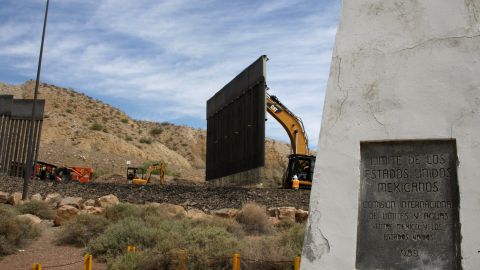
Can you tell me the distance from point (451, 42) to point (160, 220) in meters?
12.2

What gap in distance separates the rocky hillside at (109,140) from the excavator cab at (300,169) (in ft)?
71.6

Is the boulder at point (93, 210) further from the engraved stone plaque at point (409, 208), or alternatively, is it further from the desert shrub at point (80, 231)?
the engraved stone plaque at point (409, 208)

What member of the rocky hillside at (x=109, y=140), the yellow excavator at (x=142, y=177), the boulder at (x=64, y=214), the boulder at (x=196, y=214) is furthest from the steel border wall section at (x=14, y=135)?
the rocky hillside at (x=109, y=140)

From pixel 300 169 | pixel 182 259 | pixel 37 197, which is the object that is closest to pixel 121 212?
pixel 37 197

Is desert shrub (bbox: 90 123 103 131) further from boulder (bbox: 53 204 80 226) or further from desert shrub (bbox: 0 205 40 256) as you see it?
desert shrub (bbox: 0 205 40 256)

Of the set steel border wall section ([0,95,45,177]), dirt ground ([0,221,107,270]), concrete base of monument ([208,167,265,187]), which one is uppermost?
steel border wall section ([0,95,45,177])

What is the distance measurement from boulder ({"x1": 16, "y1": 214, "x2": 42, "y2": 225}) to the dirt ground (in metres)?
0.78

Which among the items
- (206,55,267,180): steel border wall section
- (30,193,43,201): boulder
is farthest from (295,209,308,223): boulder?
(30,193,43,201): boulder

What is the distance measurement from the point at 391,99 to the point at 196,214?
13.5m

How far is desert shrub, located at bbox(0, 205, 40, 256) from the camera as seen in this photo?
46.3ft

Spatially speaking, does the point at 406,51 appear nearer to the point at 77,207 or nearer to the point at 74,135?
the point at 77,207

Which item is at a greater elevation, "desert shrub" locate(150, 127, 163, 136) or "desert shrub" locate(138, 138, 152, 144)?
"desert shrub" locate(150, 127, 163, 136)

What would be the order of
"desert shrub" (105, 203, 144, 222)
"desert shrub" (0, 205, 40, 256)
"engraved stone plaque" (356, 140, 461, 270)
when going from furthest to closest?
"desert shrub" (105, 203, 144, 222)
"desert shrub" (0, 205, 40, 256)
"engraved stone plaque" (356, 140, 461, 270)

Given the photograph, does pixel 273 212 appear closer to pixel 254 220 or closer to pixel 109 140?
pixel 254 220
